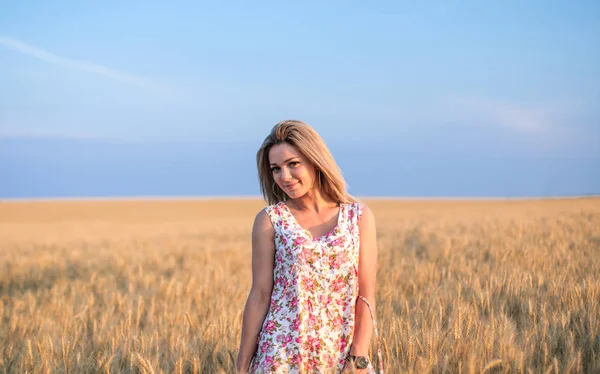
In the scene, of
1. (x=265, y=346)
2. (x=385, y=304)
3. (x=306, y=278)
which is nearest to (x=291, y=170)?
(x=306, y=278)

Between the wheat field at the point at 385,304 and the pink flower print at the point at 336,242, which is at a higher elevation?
the pink flower print at the point at 336,242

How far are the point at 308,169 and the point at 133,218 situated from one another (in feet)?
99.0

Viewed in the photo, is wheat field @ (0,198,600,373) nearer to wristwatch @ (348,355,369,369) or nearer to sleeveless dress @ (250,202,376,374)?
wristwatch @ (348,355,369,369)

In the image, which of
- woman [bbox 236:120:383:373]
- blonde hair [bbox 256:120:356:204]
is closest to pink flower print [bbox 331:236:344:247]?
woman [bbox 236:120:383:373]

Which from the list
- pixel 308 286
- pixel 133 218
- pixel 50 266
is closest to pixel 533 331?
pixel 308 286

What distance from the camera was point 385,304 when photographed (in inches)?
182

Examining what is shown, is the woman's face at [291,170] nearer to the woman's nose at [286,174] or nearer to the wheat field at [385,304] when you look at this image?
the woman's nose at [286,174]

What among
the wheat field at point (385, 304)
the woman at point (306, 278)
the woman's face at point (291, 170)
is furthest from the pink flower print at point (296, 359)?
the woman's face at point (291, 170)

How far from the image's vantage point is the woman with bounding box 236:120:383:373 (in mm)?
2496

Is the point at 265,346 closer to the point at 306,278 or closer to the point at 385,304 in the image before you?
the point at 306,278

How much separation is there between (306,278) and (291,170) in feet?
1.52

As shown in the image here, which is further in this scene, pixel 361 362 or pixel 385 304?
pixel 385 304

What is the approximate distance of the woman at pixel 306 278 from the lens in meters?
2.50

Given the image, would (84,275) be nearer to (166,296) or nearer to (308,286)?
(166,296)
